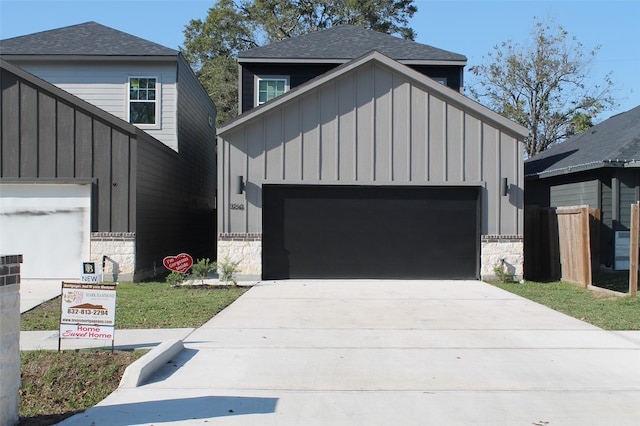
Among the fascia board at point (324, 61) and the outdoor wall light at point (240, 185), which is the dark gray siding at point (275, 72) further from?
the outdoor wall light at point (240, 185)

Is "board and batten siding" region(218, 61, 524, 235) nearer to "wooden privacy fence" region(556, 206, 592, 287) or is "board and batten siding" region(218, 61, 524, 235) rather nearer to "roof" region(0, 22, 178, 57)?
"wooden privacy fence" region(556, 206, 592, 287)

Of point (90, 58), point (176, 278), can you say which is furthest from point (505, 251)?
point (90, 58)

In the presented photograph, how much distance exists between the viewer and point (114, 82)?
61.4 ft

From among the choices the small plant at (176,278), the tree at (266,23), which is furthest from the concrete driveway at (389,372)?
the tree at (266,23)

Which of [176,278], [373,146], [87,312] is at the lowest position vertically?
[176,278]

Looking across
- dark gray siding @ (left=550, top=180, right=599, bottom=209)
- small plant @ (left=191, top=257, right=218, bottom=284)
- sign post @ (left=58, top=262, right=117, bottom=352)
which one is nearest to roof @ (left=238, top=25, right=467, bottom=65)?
dark gray siding @ (left=550, top=180, right=599, bottom=209)

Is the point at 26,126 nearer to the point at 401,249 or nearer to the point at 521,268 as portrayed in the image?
the point at 401,249

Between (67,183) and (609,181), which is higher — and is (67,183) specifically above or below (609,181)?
below

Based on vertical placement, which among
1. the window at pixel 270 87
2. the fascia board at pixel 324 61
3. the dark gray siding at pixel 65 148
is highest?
the fascia board at pixel 324 61

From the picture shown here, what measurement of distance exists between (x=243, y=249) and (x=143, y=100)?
6.79m

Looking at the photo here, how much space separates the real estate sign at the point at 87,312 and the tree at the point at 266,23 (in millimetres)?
29771

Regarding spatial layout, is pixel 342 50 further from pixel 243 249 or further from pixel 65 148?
pixel 65 148

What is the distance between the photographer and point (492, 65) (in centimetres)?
3622

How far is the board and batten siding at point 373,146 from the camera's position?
1483 cm
